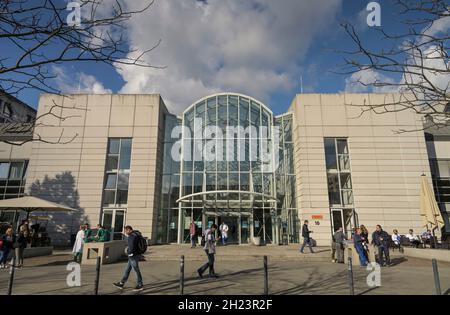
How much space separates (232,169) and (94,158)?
35.5 ft

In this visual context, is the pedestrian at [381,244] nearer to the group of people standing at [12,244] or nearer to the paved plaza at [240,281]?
the paved plaza at [240,281]

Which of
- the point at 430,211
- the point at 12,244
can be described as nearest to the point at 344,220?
the point at 430,211

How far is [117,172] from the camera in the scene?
72.9 ft

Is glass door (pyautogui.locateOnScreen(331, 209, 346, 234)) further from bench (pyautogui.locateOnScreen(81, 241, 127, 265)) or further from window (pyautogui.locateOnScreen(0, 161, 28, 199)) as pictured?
window (pyautogui.locateOnScreen(0, 161, 28, 199))

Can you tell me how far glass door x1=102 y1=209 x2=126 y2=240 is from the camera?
20.9m

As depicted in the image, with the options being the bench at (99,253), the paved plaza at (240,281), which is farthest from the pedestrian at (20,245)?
the bench at (99,253)

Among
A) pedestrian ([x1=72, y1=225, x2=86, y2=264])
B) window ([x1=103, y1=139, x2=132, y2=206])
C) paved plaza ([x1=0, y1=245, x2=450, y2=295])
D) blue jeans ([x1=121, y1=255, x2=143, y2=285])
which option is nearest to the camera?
paved plaza ([x1=0, y1=245, x2=450, y2=295])

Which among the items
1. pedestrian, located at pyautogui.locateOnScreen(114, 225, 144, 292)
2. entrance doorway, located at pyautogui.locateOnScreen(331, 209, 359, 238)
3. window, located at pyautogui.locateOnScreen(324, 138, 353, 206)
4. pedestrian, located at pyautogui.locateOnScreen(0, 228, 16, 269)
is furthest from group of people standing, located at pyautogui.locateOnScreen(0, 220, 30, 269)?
window, located at pyautogui.locateOnScreen(324, 138, 353, 206)

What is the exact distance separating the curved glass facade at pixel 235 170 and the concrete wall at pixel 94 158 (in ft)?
5.75

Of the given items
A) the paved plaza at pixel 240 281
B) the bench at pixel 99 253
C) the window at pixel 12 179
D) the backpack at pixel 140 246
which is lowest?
the paved plaza at pixel 240 281

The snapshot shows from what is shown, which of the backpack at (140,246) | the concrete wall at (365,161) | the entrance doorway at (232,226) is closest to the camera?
the backpack at (140,246)

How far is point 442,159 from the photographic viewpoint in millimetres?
24109

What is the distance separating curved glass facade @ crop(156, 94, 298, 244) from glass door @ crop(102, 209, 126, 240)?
3181 millimetres

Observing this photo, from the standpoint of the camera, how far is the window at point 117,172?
21.6 m
